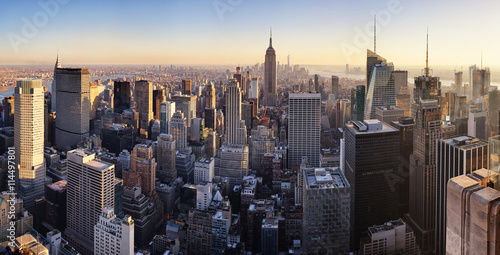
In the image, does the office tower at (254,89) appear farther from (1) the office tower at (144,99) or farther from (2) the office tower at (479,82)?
(2) the office tower at (479,82)

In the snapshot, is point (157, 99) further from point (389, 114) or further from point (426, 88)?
point (426, 88)

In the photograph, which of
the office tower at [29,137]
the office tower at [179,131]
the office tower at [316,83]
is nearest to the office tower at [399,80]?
the office tower at [316,83]

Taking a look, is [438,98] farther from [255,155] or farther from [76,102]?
[76,102]

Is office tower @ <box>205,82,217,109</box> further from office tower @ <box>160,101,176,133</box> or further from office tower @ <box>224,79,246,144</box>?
office tower @ <box>160,101,176,133</box>

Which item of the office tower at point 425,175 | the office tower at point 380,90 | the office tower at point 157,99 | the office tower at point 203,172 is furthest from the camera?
the office tower at point 157,99

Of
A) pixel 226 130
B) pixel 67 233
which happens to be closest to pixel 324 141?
pixel 226 130

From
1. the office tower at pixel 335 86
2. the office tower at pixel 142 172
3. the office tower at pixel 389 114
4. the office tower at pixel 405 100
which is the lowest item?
the office tower at pixel 142 172
